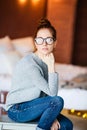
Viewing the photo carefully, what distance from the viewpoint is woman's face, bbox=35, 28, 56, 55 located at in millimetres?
2400

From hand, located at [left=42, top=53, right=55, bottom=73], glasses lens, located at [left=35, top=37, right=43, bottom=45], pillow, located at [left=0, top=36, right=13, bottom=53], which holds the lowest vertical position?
pillow, located at [left=0, top=36, right=13, bottom=53]

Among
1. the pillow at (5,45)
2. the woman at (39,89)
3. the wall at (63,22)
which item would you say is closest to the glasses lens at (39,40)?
the woman at (39,89)

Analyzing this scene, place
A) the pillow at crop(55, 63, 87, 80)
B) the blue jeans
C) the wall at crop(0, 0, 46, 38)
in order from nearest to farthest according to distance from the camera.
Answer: the blue jeans → the pillow at crop(55, 63, 87, 80) → the wall at crop(0, 0, 46, 38)

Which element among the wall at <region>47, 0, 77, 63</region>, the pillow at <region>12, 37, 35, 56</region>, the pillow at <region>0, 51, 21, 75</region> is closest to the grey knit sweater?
the pillow at <region>0, 51, 21, 75</region>

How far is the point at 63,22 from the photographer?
6.62m

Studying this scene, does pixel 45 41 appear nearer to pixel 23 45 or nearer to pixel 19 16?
pixel 23 45

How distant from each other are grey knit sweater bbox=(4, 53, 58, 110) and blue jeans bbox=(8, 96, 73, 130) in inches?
1.6

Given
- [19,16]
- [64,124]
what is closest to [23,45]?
[19,16]

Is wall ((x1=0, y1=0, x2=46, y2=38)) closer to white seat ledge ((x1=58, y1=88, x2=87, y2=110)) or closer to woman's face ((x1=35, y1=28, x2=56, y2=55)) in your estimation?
white seat ledge ((x1=58, y1=88, x2=87, y2=110))

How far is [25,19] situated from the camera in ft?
20.7

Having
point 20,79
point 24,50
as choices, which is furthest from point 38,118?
point 24,50

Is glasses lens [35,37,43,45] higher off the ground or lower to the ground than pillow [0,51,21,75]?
higher

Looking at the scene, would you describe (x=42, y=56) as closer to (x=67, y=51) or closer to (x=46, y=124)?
(x=46, y=124)

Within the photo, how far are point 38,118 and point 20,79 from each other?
288 millimetres
